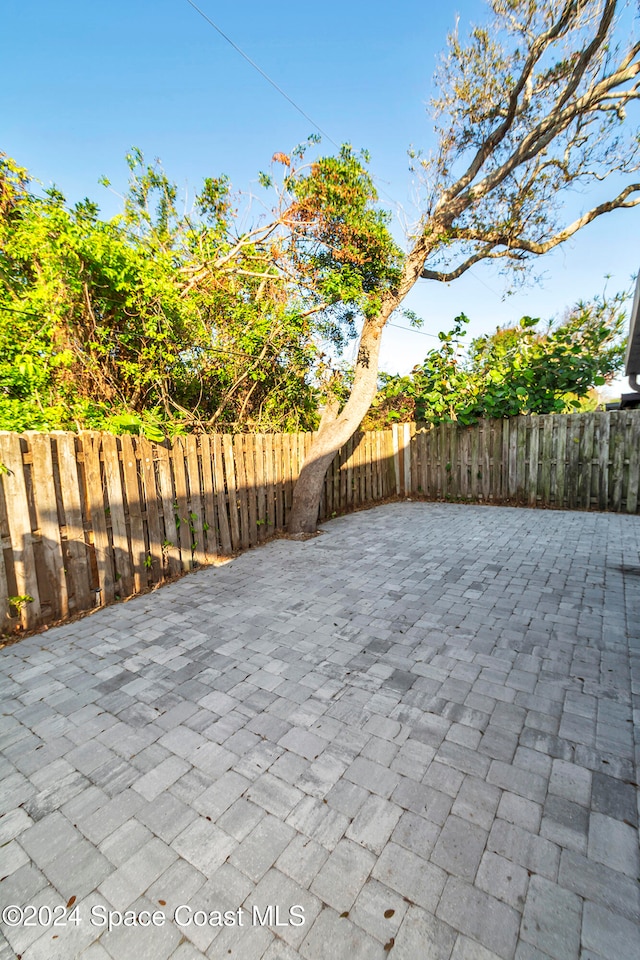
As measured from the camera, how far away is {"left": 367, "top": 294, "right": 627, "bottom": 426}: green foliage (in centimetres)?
887

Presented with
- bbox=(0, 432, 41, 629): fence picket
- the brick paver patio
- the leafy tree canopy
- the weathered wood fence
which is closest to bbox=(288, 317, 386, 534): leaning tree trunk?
the weathered wood fence

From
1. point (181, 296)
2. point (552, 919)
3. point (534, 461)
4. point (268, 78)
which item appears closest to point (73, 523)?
point (181, 296)

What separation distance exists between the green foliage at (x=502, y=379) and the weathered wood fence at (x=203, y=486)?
1.67ft

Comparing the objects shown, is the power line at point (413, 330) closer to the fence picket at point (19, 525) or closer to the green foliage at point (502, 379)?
the green foliage at point (502, 379)

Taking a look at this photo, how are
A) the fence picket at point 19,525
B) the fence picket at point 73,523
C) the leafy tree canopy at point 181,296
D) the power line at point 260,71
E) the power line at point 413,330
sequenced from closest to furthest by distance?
1. the fence picket at point 19,525
2. the fence picket at point 73,523
3. the leafy tree canopy at point 181,296
4. the power line at point 260,71
5. the power line at point 413,330

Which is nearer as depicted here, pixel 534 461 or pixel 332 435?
pixel 332 435

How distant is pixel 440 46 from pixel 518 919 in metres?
11.8

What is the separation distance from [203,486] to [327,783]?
3.73 meters

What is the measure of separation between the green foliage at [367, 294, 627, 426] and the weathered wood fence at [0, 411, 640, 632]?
51 cm

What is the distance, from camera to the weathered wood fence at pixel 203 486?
11.0ft

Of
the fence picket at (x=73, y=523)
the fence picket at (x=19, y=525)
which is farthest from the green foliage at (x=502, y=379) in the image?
the fence picket at (x=19, y=525)

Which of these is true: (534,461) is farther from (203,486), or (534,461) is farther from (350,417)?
(203,486)

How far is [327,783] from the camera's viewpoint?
183 centimetres

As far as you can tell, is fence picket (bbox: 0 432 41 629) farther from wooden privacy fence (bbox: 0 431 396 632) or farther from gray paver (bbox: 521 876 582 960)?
gray paver (bbox: 521 876 582 960)
